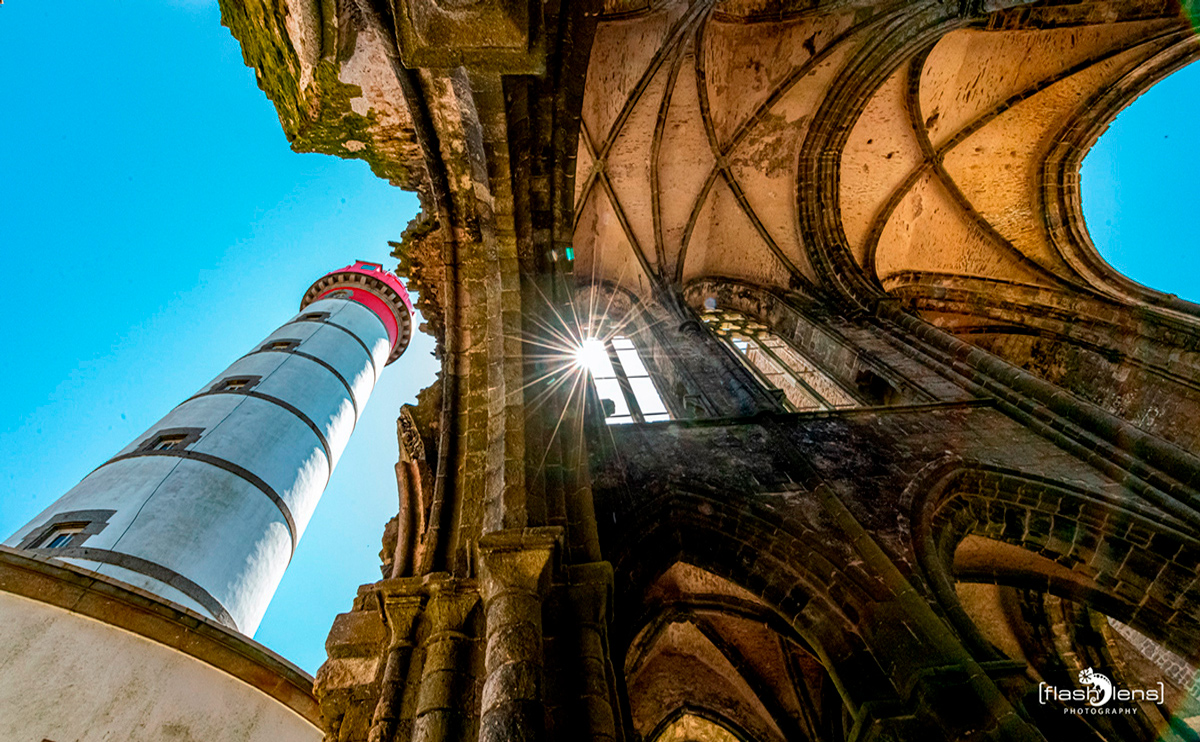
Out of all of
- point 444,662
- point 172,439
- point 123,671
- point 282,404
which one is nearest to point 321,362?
point 282,404

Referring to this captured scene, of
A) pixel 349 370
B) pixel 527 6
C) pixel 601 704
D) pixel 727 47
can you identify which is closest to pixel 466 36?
pixel 527 6

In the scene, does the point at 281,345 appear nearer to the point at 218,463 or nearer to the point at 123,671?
the point at 218,463

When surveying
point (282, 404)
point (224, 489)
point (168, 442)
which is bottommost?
point (224, 489)

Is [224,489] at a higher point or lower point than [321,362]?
lower

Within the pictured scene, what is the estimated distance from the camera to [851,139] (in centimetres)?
1006

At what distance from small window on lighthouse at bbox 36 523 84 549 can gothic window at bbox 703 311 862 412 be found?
7.91 metres

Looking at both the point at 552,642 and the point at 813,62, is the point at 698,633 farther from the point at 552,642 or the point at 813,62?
the point at 813,62

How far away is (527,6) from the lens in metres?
3.17

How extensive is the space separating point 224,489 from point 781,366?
7.89 metres

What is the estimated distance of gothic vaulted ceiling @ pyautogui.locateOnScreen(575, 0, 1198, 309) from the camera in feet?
29.0

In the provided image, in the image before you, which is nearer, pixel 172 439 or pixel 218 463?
pixel 218 463

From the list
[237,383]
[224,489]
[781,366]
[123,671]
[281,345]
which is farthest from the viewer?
[281,345]

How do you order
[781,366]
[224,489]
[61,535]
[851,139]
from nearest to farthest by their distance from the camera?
[61,535], [224,489], [781,366], [851,139]

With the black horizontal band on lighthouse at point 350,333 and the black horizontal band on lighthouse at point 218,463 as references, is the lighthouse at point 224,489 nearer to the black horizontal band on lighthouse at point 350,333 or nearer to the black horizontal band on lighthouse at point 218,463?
the black horizontal band on lighthouse at point 218,463
